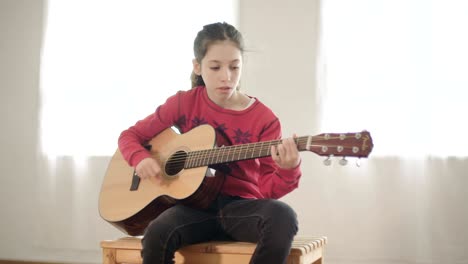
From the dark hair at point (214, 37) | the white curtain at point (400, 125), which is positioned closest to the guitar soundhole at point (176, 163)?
the dark hair at point (214, 37)

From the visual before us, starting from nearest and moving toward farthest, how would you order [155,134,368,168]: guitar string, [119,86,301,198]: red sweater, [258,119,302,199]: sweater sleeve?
1. [155,134,368,168]: guitar string
2. [258,119,302,199]: sweater sleeve
3. [119,86,301,198]: red sweater

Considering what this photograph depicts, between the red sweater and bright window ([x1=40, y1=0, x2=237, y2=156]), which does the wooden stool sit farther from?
bright window ([x1=40, y1=0, x2=237, y2=156])

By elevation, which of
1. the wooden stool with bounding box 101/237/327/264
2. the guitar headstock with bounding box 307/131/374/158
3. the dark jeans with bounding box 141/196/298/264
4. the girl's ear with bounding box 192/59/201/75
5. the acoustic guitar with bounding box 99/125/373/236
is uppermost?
the girl's ear with bounding box 192/59/201/75

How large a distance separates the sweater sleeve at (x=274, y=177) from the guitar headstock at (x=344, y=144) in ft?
0.46

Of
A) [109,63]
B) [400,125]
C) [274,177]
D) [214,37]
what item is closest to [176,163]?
[274,177]

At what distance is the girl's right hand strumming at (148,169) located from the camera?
151 centimetres

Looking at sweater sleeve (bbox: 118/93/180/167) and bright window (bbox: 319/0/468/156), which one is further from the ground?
bright window (bbox: 319/0/468/156)

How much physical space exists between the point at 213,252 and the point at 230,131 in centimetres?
39

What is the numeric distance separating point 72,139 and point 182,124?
1.24 metres

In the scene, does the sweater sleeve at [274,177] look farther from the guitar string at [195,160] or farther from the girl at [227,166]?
the guitar string at [195,160]

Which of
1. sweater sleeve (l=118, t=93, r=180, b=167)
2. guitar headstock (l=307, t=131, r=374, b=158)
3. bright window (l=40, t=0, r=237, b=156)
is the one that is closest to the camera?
guitar headstock (l=307, t=131, r=374, b=158)

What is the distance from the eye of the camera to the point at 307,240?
1.55 m

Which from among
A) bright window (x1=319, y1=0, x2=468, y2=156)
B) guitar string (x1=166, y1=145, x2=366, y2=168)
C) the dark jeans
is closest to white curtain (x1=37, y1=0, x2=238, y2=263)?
bright window (x1=319, y1=0, x2=468, y2=156)

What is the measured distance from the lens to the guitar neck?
4.33ft
